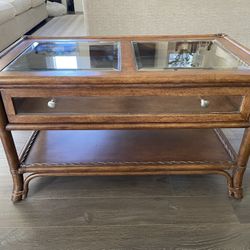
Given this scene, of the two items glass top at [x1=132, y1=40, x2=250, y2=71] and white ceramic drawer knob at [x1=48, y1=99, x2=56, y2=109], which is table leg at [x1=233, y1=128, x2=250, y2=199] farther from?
white ceramic drawer knob at [x1=48, y1=99, x2=56, y2=109]

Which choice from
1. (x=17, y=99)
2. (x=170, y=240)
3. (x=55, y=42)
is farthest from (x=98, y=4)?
(x=170, y=240)

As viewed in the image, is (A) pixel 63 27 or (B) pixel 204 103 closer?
(B) pixel 204 103

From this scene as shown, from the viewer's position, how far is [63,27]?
3.39m

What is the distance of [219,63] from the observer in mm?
830

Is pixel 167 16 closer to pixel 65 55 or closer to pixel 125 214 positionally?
pixel 65 55

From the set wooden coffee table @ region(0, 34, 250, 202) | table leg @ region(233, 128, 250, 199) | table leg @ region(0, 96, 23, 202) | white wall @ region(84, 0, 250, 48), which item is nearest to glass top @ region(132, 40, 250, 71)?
wooden coffee table @ region(0, 34, 250, 202)

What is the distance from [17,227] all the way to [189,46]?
0.89m

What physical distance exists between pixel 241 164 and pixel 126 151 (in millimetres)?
396

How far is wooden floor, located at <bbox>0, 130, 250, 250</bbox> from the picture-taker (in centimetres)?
82

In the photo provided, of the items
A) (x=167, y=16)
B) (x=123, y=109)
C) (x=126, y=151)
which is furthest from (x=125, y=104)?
(x=167, y=16)

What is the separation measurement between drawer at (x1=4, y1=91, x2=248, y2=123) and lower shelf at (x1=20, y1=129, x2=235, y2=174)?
0.61 feet

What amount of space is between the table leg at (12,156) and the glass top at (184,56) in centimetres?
43

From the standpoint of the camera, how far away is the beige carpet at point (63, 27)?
10.2 ft

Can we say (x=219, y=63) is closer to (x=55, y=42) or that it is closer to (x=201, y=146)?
(x=201, y=146)
